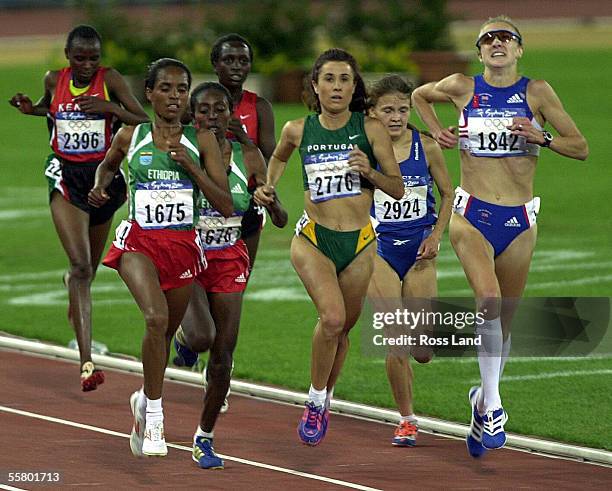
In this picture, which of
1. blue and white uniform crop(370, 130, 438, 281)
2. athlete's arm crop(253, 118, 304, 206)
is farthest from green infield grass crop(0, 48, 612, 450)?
athlete's arm crop(253, 118, 304, 206)

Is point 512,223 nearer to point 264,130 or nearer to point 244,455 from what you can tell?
point 264,130

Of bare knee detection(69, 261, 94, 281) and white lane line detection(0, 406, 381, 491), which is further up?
bare knee detection(69, 261, 94, 281)

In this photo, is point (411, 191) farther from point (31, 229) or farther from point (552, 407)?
point (31, 229)

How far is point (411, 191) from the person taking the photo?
10.7 meters

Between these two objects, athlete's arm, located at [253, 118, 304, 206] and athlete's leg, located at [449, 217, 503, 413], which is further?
athlete's leg, located at [449, 217, 503, 413]

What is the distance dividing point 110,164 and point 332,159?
1345 mm

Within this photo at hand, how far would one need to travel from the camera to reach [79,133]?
12508 mm

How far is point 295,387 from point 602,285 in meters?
→ 5.12

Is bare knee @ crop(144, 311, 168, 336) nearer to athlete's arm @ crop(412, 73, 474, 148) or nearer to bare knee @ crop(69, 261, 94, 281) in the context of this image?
athlete's arm @ crop(412, 73, 474, 148)

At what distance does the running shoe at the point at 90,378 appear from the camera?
457 inches

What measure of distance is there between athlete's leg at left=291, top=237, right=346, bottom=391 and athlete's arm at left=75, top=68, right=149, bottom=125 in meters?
2.52

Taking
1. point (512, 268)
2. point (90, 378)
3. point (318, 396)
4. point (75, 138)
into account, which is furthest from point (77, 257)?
point (512, 268)

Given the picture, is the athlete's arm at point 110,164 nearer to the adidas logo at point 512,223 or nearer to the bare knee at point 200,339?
the bare knee at point 200,339

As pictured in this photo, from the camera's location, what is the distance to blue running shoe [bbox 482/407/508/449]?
9953 mm
